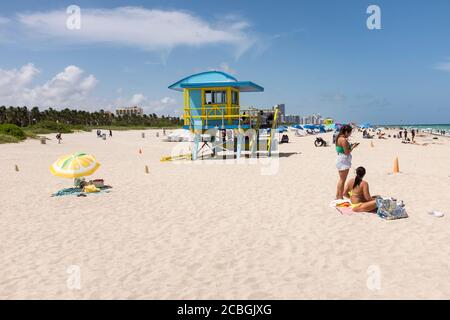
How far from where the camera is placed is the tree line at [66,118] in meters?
108

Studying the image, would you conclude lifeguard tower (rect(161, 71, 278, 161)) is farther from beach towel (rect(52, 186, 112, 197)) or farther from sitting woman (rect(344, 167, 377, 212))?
sitting woman (rect(344, 167, 377, 212))

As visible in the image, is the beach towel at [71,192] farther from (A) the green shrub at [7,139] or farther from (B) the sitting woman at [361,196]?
(A) the green shrub at [7,139]

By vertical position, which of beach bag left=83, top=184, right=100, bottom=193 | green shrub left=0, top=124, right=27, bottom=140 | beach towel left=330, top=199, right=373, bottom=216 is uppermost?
green shrub left=0, top=124, right=27, bottom=140

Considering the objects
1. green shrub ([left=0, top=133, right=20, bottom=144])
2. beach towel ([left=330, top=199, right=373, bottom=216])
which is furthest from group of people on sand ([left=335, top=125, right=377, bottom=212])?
green shrub ([left=0, top=133, right=20, bottom=144])

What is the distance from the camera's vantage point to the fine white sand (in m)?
5.40

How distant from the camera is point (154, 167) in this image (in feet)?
67.7

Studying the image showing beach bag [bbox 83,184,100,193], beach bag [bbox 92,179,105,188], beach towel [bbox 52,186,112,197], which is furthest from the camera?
beach bag [bbox 92,179,105,188]

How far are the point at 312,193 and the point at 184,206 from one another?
4249 millimetres

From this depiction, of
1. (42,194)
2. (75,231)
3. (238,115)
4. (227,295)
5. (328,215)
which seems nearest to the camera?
(227,295)

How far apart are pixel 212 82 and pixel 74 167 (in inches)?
478

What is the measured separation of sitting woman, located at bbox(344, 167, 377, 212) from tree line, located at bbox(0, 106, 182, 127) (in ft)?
355

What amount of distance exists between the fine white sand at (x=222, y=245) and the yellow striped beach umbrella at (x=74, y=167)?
2.72 feet
